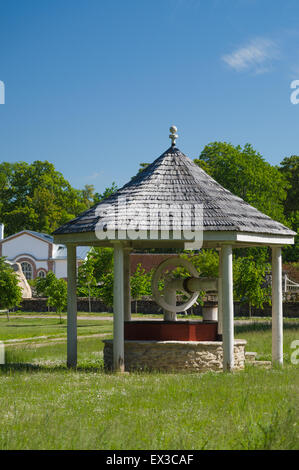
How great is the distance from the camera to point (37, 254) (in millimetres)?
74188

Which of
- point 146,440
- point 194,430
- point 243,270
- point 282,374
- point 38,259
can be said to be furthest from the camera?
point 38,259

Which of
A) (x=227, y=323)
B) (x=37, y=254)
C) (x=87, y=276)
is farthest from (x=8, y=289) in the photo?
(x=37, y=254)

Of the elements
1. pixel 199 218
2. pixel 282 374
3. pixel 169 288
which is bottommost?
pixel 282 374

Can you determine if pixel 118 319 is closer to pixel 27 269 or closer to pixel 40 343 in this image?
pixel 40 343

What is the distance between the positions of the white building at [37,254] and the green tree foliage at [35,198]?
11.1m

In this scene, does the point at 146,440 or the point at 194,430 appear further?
the point at 194,430

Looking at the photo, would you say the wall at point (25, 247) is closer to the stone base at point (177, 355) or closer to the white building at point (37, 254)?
the white building at point (37, 254)

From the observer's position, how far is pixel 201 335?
1656cm

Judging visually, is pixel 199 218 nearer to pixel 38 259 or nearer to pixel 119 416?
pixel 119 416

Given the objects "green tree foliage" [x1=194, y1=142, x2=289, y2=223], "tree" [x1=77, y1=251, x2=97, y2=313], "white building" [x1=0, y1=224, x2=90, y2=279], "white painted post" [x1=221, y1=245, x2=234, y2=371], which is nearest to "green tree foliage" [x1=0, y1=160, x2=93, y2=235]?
"white building" [x1=0, y1=224, x2=90, y2=279]
